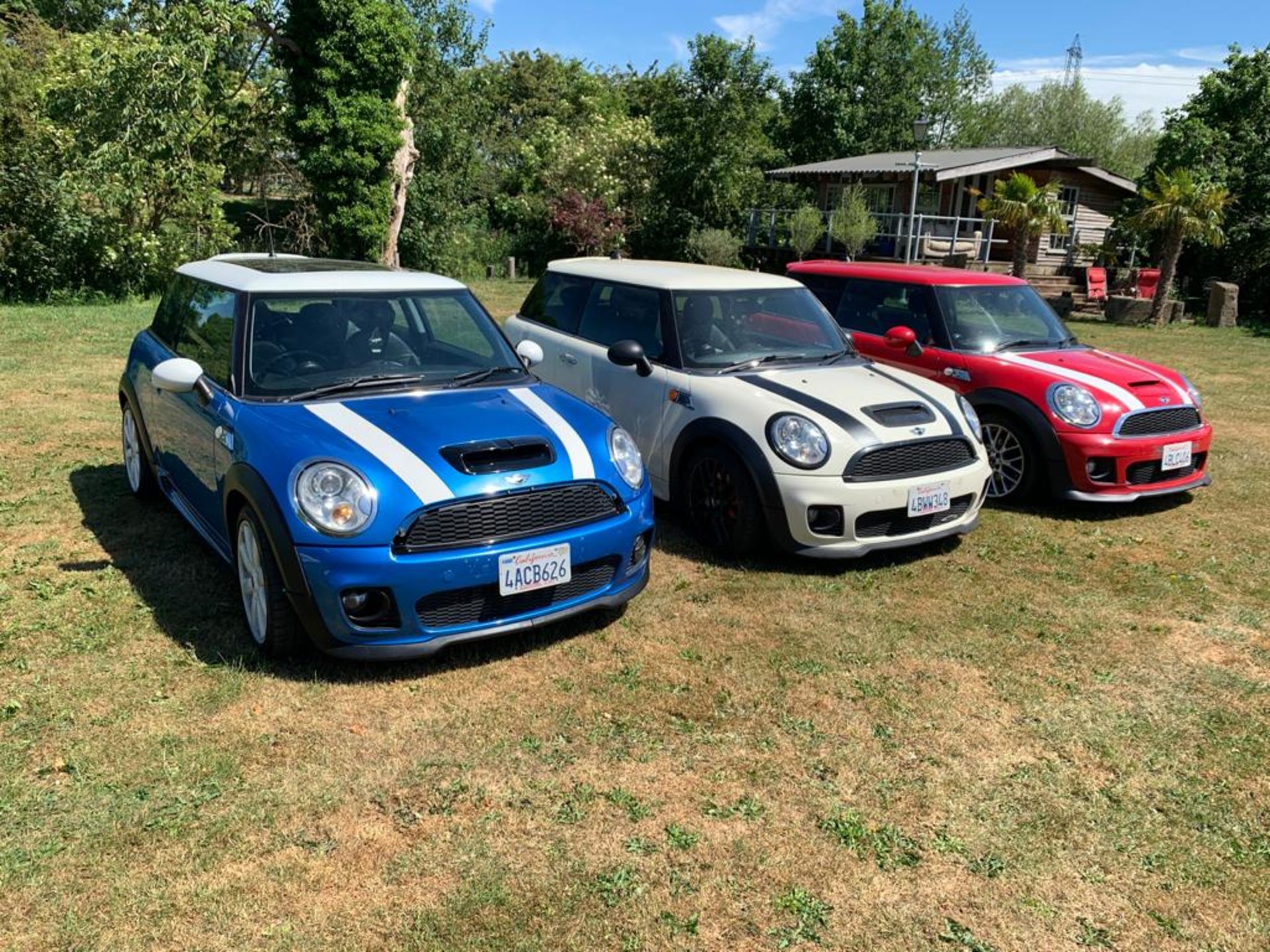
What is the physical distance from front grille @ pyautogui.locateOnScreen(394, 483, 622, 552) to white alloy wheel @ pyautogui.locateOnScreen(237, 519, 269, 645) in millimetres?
677

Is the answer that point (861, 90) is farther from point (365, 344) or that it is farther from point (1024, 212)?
point (365, 344)

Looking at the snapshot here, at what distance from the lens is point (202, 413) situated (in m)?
4.38

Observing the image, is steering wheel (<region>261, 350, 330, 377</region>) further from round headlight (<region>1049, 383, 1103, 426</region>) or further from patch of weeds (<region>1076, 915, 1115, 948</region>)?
round headlight (<region>1049, 383, 1103, 426</region>)

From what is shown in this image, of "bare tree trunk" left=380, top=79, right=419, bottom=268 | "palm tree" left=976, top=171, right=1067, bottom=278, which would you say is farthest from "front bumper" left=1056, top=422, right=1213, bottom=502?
"bare tree trunk" left=380, top=79, right=419, bottom=268

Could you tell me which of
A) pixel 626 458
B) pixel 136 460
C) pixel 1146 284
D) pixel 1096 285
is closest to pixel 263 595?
pixel 626 458

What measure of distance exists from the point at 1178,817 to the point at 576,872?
2034mm

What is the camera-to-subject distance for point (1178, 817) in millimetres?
3096

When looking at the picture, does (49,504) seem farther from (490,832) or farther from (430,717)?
(490,832)

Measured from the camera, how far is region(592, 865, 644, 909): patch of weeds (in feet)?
8.71

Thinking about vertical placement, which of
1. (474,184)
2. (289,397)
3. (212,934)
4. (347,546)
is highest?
(474,184)

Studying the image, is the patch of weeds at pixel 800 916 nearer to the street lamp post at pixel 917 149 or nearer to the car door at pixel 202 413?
the car door at pixel 202 413

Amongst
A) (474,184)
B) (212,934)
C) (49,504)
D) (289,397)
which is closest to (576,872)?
(212,934)

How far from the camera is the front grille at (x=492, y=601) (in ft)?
12.0

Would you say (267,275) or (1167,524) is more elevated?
(267,275)
